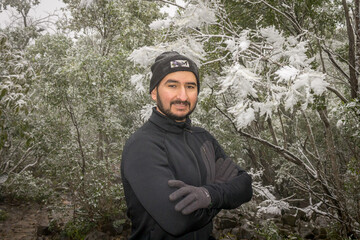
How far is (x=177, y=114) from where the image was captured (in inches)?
70.6

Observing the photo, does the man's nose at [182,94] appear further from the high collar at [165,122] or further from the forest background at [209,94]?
the forest background at [209,94]

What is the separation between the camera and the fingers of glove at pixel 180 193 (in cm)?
137

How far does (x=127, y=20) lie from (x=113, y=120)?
451 centimetres

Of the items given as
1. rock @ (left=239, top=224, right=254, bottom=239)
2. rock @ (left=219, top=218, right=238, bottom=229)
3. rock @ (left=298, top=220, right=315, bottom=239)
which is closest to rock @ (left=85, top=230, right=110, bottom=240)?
rock @ (left=219, top=218, right=238, bottom=229)

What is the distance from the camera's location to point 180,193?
1.39 meters

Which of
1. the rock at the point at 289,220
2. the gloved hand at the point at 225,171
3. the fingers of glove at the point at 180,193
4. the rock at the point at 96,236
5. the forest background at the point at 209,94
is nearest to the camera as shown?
the fingers of glove at the point at 180,193

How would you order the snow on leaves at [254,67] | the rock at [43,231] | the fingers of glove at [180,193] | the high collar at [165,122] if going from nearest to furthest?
1. the fingers of glove at [180,193]
2. the high collar at [165,122]
3. the snow on leaves at [254,67]
4. the rock at [43,231]

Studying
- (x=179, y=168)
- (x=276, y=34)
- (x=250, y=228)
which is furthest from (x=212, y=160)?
(x=250, y=228)

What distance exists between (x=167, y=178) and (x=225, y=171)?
2.28 feet

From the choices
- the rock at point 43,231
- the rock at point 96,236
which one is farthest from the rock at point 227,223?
the rock at point 43,231

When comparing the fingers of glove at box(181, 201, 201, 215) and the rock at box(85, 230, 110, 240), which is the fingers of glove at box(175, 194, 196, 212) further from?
the rock at box(85, 230, 110, 240)

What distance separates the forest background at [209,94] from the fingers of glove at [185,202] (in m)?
1.44

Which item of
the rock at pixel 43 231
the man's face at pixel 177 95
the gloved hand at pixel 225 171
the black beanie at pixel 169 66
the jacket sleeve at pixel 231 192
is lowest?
the rock at pixel 43 231

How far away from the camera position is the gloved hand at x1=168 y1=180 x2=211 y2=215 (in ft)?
4.50
